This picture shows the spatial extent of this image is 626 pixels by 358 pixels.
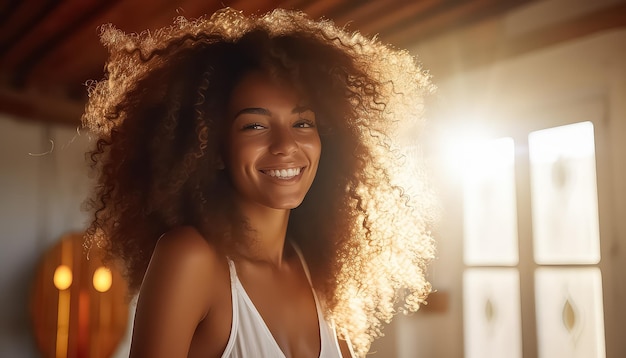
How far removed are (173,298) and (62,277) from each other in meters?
4.42

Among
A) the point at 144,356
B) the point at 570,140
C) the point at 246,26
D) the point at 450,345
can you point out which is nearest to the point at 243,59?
the point at 246,26

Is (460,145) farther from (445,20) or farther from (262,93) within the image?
(262,93)

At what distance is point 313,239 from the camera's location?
48.7 inches

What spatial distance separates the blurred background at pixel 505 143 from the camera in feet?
8.49

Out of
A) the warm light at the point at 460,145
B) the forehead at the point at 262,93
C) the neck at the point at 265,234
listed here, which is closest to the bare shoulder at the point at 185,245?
the neck at the point at 265,234

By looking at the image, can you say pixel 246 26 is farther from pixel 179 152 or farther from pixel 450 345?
pixel 450 345

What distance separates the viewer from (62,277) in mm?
4922

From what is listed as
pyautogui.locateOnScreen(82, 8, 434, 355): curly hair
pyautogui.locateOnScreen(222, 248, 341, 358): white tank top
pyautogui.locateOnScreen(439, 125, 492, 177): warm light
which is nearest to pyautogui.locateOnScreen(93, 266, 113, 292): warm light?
pyautogui.locateOnScreen(439, 125, 492, 177): warm light

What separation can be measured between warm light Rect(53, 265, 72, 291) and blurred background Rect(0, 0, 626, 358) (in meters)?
1.49

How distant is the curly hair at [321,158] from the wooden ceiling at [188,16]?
1284 mm

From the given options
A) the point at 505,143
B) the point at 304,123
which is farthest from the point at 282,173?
the point at 505,143

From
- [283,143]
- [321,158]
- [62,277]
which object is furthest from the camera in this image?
[62,277]

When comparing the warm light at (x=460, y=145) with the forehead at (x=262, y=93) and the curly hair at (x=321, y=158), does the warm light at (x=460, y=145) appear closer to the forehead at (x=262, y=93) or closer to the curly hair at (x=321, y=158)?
the curly hair at (x=321, y=158)

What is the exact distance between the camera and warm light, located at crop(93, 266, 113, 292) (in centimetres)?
501
